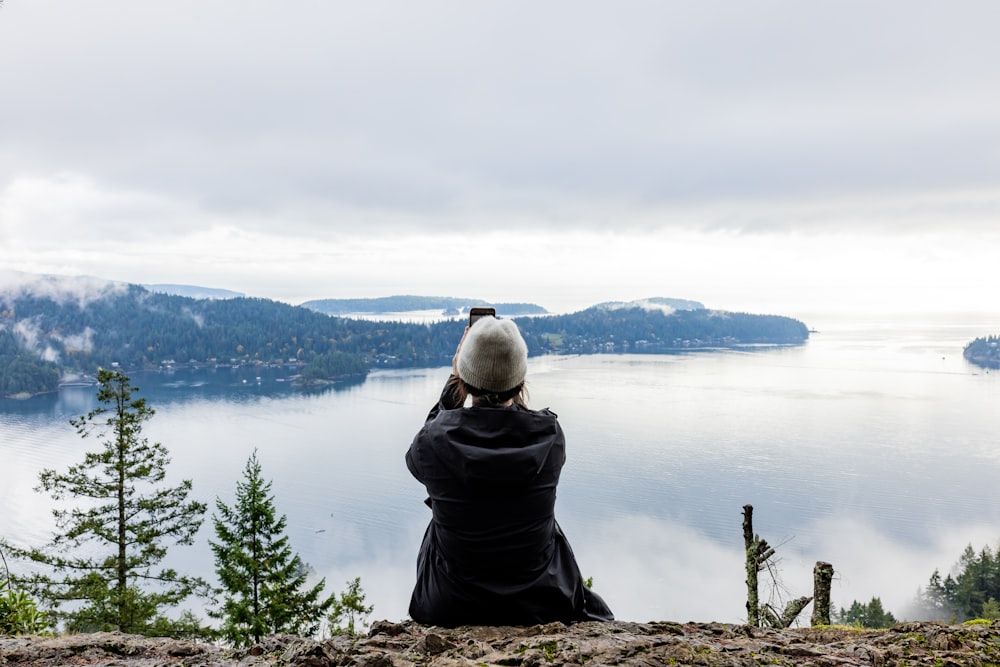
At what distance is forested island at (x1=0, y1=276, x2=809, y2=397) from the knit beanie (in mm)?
72842

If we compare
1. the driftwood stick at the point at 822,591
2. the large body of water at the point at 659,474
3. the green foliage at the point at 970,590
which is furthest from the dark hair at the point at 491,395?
the green foliage at the point at 970,590

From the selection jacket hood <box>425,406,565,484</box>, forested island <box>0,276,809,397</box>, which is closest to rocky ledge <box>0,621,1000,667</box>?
jacket hood <box>425,406,565,484</box>

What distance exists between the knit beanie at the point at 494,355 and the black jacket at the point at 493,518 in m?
0.09

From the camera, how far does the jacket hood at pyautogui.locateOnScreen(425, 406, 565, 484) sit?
173 cm

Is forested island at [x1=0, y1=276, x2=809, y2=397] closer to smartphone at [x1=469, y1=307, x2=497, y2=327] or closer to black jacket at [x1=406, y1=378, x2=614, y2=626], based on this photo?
smartphone at [x1=469, y1=307, x2=497, y2=327]

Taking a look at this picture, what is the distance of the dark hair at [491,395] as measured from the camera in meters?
1.86

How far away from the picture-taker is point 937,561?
25938 millimetres

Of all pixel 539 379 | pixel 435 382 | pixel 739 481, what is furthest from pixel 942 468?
pixel 435 382

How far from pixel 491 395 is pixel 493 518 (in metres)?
0.36

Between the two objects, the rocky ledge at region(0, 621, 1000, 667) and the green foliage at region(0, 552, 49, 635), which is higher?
the rocky ledge at region(0, 621, 1000, 667)

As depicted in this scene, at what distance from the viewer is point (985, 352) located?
84750mm

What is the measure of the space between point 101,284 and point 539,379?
315ft

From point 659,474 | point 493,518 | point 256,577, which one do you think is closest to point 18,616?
point 493,518

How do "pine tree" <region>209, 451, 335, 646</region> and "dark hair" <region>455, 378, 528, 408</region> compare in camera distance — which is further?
"pine tree" <region>209, 451, 335, 646</region>
